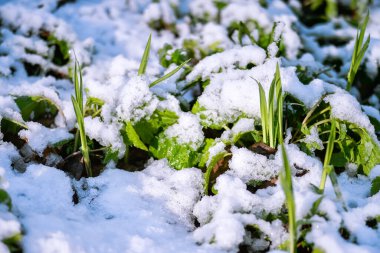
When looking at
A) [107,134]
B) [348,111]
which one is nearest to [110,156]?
[107,134]

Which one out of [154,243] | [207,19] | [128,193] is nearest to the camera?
[154,243]

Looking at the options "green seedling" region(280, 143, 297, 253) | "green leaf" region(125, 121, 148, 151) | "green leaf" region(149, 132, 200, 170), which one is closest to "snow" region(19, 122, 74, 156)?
"green leaf" region(125, 121, 148, 151)

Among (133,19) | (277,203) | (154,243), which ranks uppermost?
(277,203)

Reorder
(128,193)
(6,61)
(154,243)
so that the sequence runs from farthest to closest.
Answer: (6,61)
(128,193)
(154,243)

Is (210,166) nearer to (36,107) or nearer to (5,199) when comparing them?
(5,199)

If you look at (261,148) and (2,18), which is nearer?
(261,148)

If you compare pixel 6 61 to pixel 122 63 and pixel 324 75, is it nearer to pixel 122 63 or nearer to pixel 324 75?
pixel 122 63

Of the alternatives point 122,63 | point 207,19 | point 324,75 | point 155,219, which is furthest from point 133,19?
point 155,219

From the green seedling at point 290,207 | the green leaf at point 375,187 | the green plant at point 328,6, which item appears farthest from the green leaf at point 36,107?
the green plant at point 328,6
